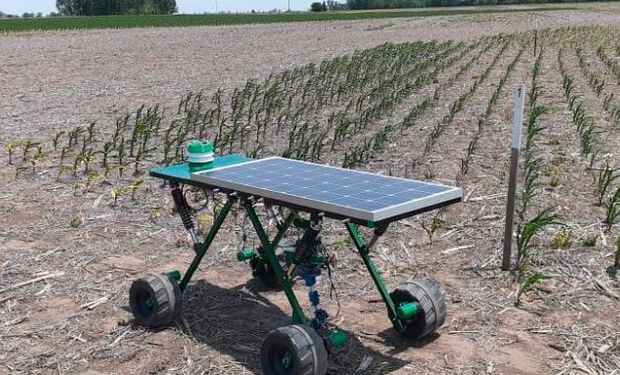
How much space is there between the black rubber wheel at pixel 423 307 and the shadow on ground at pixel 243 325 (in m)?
0.23

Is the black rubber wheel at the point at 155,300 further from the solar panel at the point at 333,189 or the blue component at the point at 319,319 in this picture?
the blue component at the point at 319,319

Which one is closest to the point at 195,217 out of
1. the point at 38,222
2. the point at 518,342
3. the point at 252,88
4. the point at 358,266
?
the point at 38,222

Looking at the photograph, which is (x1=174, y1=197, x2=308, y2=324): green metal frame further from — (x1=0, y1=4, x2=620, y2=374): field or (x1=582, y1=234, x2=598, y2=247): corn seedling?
(x1=582, y1=234, x2=598, y2=247): corn seedling

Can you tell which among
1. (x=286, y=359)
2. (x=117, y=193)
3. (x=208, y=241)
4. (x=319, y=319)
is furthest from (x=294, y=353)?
(x=117, y=193)

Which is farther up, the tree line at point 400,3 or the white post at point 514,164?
the tree line at point 400,3

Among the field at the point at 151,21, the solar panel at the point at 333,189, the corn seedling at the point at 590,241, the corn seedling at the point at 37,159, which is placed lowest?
the corn seedling at the point at 590,241

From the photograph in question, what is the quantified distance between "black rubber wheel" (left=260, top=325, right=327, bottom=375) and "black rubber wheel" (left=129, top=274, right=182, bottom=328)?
0.83 m

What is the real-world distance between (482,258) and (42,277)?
125 inches

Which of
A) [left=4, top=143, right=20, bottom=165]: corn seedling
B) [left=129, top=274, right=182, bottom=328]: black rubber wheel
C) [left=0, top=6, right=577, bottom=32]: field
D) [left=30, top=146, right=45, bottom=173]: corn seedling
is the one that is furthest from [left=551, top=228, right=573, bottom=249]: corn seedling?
[left=0, top=6, right=577, bottom=32]: field

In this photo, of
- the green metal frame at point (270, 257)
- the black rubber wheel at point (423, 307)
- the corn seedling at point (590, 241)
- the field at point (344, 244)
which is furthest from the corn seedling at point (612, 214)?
the green metal frame at point (270, 257)

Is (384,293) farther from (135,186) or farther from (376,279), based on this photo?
(135,186)

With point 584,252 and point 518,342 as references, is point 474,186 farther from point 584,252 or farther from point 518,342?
point 518,342

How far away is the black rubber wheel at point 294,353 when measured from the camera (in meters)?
3.26

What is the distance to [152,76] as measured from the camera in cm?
1542
